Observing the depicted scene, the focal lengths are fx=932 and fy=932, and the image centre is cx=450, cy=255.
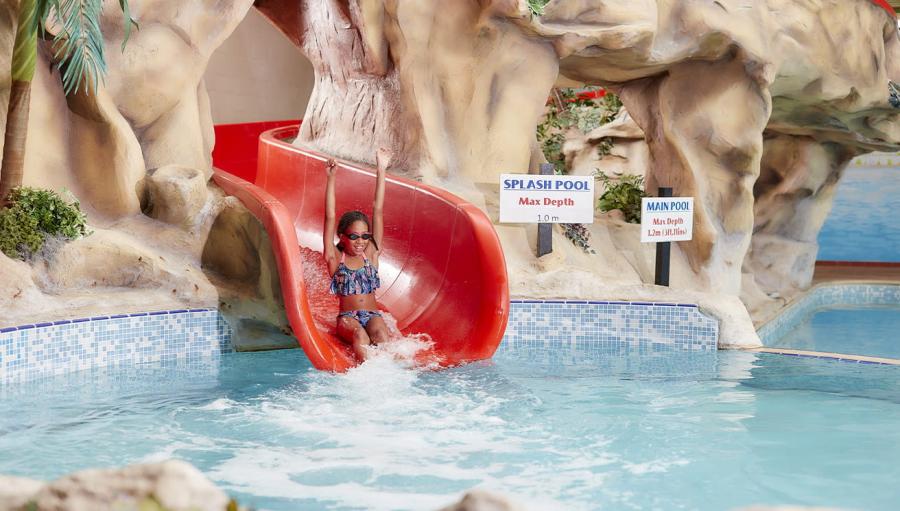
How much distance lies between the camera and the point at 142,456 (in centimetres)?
337

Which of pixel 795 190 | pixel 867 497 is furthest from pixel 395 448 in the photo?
pixel 795 190

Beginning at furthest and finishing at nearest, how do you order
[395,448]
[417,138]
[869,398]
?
[417,138]
[869,398]
[395,448]

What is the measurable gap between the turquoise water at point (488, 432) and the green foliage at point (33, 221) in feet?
3.43

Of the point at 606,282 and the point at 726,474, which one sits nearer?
the point at 726,474

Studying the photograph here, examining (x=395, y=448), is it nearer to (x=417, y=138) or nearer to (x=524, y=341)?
(x=524, y=341)

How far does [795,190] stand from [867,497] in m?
8.17

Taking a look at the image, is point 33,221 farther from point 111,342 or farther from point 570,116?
point 570,116

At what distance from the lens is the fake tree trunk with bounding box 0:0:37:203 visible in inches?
205

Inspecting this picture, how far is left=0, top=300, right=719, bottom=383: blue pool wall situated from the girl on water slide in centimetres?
93

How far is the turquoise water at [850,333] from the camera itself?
7.38 metres

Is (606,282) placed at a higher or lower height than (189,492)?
higher

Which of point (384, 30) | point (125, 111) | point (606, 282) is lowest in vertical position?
point (606, 282)

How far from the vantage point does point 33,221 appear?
531 cm

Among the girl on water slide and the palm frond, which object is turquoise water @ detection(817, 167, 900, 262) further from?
the palm frond
